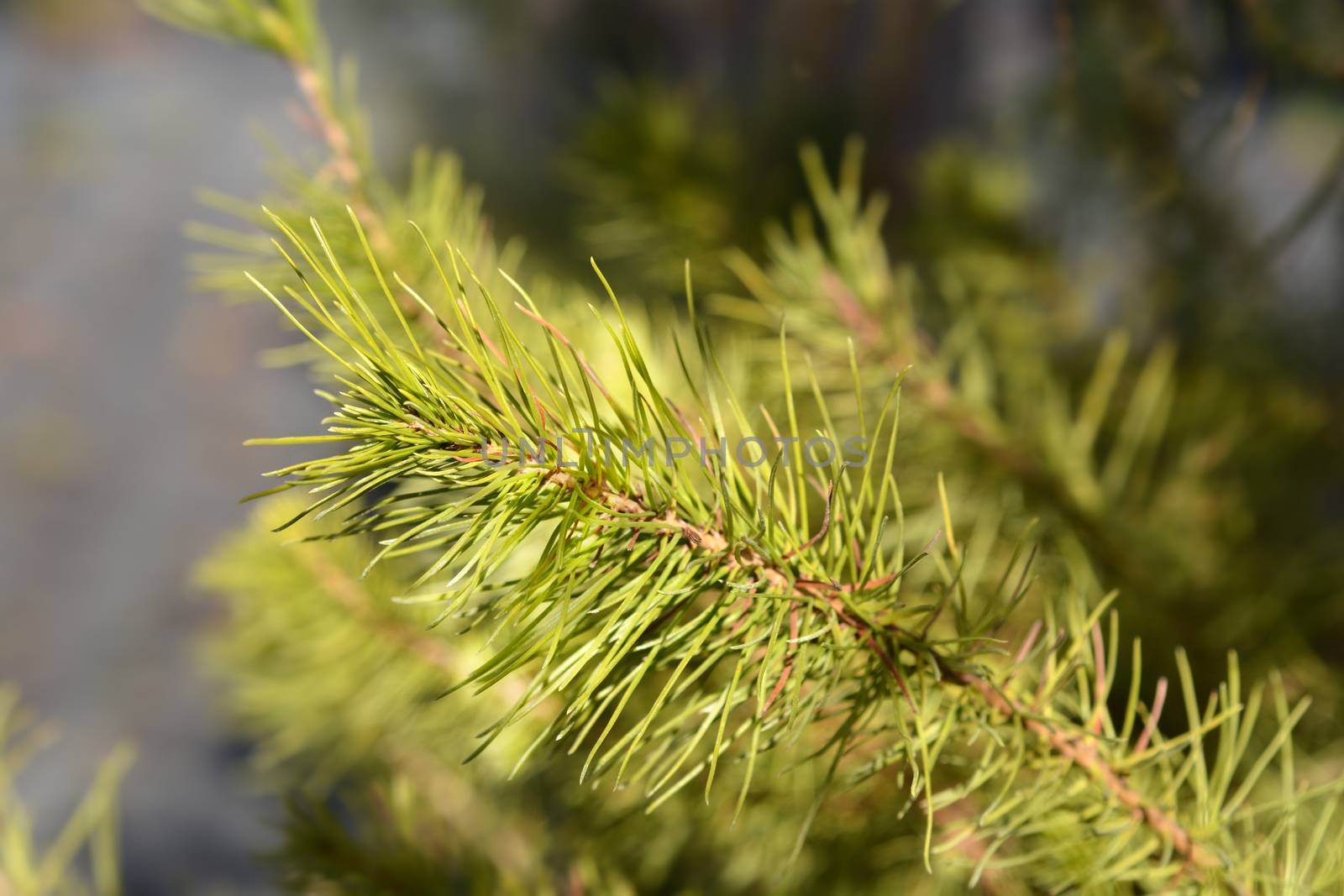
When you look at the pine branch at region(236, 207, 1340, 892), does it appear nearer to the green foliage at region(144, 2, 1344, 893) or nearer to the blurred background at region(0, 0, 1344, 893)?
the green foliage at region(144, 2, 1344, 893)

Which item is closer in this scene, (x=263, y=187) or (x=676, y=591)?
(x=676, y=591)

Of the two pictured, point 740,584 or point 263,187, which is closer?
point 740,584

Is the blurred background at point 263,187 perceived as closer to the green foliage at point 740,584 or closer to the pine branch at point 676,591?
the green foliage at point 740,584

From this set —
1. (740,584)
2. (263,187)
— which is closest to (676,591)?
(740,584)

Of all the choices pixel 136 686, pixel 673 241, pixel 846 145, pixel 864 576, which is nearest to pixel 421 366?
pixel 864 576

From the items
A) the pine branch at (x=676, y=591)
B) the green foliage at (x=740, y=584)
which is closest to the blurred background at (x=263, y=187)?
the green foliage at (x=740, y=584)

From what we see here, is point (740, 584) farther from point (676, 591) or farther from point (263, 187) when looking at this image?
point (263, 187)

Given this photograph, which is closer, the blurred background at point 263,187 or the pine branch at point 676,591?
the pine branch at point 676,591

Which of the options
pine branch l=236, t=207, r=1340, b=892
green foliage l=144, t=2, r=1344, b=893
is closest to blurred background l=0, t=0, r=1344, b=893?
green foliage l=144, t=2, r=1344, b=893

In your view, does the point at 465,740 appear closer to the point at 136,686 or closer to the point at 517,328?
the point at 517,328
